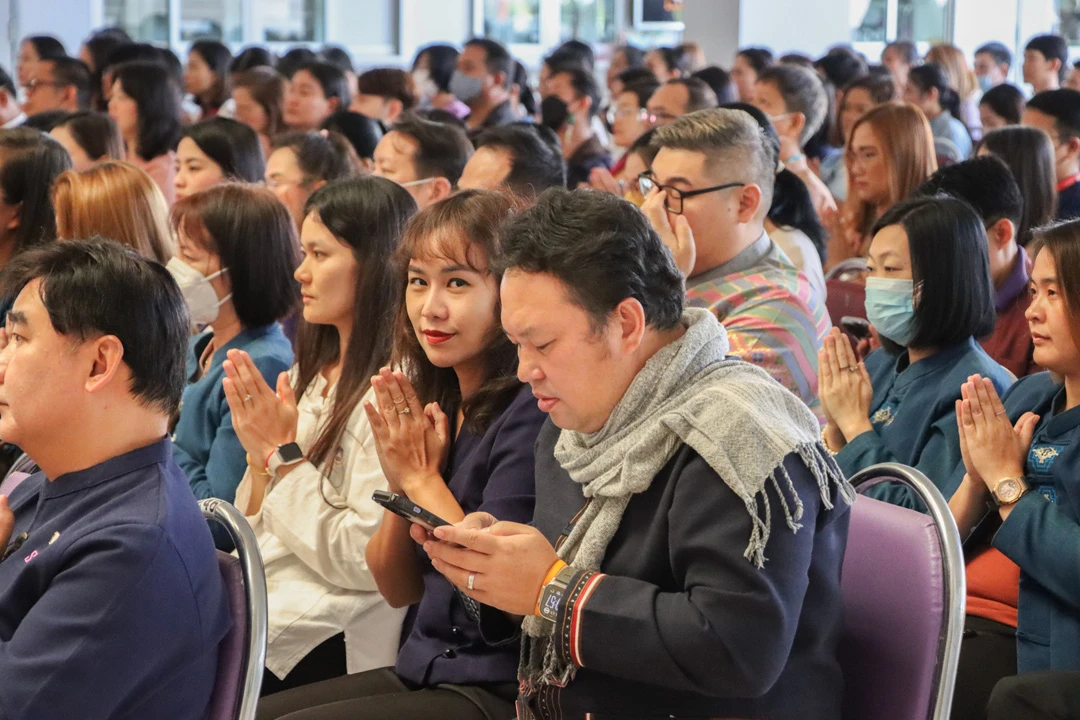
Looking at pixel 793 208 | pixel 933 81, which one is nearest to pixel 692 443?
pixel 793 208

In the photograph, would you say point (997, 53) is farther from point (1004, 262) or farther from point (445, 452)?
point (445, 452)

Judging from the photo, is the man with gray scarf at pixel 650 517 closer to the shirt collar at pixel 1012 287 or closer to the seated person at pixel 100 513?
the seated person at pixel 100 513

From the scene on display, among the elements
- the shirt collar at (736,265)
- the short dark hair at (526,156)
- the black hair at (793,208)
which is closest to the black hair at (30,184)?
the short dark hair at (526,156)

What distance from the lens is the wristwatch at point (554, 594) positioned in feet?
5.40

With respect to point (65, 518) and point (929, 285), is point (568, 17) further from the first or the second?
point (65, 518)

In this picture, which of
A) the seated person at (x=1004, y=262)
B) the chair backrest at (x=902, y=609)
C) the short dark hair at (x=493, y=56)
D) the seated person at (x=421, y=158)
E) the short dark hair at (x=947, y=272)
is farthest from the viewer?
the short dark hair at (x=493, y=56)

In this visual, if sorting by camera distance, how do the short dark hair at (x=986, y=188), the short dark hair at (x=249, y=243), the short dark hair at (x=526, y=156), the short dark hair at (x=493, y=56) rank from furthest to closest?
the short dark hair at (x=493, y=56), the short dark hair at (x=526, y=156), the short dark hair at (x=986, y=188), the short dark hair at (x=249, y=243)

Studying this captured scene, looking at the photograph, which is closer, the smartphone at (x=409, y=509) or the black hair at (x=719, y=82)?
the smartphone at (x=409, y=509)

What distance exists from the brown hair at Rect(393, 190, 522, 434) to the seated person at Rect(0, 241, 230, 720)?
1.59ft

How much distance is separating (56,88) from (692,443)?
6843mm

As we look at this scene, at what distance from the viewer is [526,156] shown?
4211mm

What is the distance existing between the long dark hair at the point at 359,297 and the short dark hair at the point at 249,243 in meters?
0.23

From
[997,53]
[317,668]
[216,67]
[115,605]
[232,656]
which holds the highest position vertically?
[997,53]

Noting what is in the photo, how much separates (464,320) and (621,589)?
73 cm
